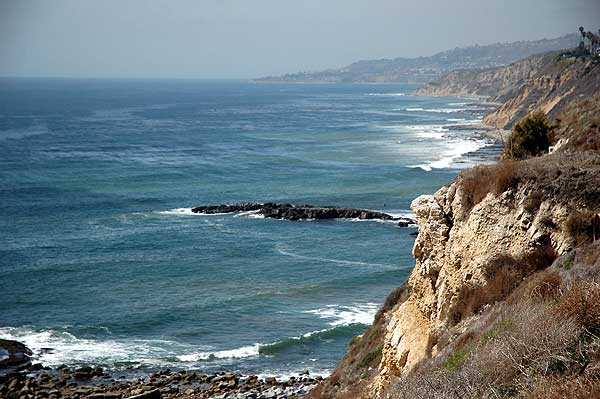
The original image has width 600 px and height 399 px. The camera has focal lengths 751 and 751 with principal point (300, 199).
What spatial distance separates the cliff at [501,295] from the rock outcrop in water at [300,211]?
132 feet

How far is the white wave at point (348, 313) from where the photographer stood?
39344mm

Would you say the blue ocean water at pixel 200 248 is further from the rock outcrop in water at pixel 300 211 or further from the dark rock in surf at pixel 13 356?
the rock outcrop in water at pixel 300 211

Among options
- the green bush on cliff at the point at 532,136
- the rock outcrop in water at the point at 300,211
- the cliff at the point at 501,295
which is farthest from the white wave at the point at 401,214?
the cliff at the point at 501,295

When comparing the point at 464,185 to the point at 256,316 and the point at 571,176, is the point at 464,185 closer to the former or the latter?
the point at 571,176

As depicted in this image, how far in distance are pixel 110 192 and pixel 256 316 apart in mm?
39225

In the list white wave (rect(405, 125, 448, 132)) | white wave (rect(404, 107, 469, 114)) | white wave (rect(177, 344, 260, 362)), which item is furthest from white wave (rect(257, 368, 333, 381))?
white wave (rect(404, 107, 469, 114))

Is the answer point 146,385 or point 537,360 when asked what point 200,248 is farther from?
point 537,360

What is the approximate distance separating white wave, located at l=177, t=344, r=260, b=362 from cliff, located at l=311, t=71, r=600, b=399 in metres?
12.4

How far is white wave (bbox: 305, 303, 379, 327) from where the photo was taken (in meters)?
39.3

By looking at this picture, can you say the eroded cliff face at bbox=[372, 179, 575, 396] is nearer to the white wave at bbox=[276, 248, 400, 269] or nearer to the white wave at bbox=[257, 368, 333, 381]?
the white wave at bbox=[257, 368, 333, 381]

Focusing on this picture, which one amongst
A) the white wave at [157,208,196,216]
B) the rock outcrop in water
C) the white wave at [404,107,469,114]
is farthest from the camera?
the white wave at [404,107,469,114]

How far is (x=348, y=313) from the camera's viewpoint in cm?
4091

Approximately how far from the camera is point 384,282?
45875 millimetres

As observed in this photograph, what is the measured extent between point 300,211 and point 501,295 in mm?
50272
